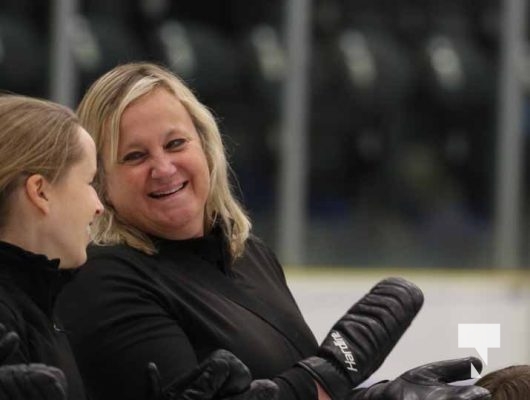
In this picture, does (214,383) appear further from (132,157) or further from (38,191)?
(132,157)

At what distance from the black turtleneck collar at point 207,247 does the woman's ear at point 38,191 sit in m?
0.40

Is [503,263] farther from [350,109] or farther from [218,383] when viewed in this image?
[218,383]

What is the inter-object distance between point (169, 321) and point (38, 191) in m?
0.35

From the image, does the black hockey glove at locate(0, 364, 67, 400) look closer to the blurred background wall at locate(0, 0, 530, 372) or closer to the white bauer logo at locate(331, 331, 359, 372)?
the white bauer logo at locate(331, 331, 359, 372)

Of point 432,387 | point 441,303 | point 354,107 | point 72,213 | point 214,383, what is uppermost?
point 72,213

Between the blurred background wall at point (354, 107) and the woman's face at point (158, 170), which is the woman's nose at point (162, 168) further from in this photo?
the blurred background wall at point (354, 107)

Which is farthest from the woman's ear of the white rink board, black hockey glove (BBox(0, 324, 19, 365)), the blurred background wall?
the blurred background wall

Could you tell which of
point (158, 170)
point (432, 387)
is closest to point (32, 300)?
point (158, 170)

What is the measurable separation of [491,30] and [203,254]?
3.38 m

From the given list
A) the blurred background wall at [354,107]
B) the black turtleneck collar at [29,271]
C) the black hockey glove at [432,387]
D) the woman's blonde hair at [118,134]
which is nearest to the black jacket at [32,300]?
the black turtleneck collar at [29,271]

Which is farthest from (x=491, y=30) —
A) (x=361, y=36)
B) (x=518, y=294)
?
(x=518, y=294)

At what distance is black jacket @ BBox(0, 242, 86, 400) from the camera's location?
1912mm

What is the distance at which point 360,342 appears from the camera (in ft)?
7.18

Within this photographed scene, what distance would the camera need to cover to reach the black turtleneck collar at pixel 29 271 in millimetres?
1927
